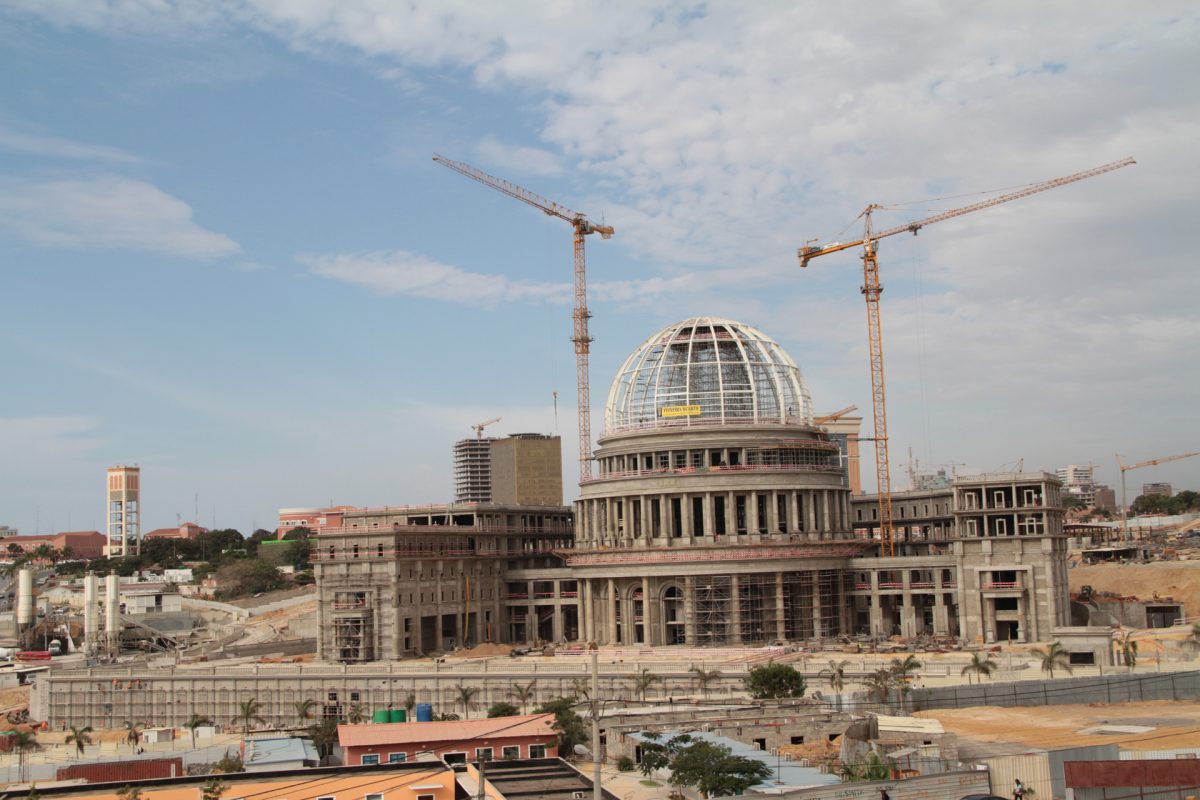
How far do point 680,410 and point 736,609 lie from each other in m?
18.7

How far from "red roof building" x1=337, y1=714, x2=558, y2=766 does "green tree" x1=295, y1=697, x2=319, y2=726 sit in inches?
852

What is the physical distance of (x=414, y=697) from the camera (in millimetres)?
86688

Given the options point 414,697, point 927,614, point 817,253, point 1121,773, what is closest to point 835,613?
point 927,614

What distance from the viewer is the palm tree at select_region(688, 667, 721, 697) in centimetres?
7631

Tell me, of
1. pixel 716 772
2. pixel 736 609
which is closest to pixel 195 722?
pixel 736 609

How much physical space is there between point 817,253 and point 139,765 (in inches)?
4098

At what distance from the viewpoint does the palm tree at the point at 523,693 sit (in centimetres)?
8162

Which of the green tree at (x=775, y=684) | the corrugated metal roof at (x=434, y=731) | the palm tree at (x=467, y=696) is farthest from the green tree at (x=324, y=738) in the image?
the green tree at (x=775, y=684)

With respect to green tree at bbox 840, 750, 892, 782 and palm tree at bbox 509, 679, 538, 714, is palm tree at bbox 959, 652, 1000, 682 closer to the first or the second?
green tree at bbox 840, 750, 892, 782

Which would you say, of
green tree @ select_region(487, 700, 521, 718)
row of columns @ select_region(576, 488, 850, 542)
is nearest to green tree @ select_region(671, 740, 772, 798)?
green tree @ select_region(487, 700, 521, 718)

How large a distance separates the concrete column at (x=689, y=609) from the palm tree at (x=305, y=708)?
32419 mm

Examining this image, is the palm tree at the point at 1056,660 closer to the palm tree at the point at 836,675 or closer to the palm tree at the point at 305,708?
the palm tree at the point at 836,675

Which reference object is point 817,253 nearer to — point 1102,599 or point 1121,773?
point 1102,599

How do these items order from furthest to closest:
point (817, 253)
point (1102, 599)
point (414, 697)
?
1. point (817, 253)
2. point (1102, 599)
3. point (414, 697)
